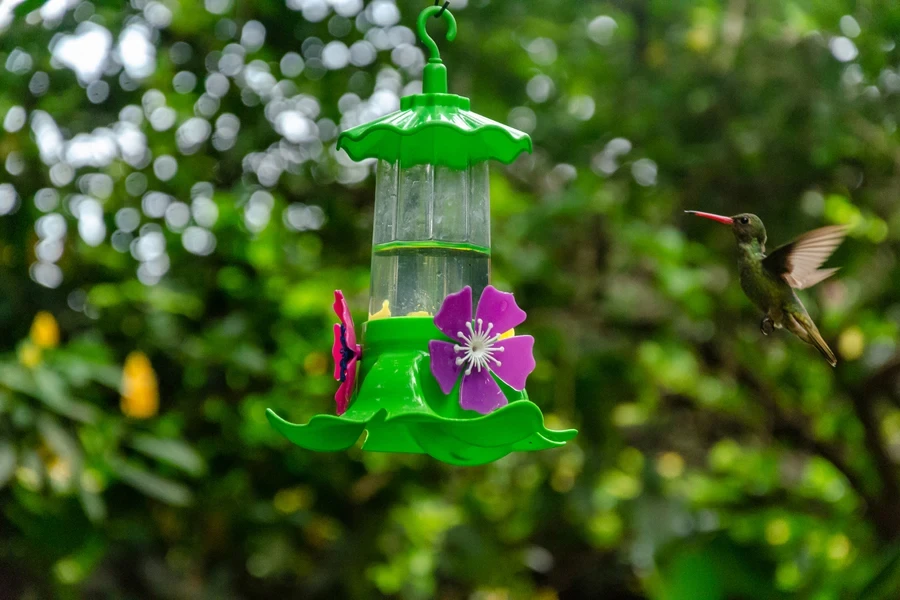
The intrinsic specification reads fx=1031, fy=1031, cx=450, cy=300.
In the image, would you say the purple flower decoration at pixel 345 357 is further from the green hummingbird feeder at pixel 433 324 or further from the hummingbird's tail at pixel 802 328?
the hummingbird's tail at pixel 802 328

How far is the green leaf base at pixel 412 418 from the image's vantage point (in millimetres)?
1725

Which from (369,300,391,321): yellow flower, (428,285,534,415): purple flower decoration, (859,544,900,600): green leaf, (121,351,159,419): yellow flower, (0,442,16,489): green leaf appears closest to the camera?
(428,285,534,415): purple flower decoration

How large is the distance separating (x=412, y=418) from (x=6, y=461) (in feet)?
5.83

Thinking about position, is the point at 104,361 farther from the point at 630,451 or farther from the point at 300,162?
the point at 630,451

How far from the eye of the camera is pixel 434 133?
212 centimetres

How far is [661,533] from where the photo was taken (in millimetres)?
4227

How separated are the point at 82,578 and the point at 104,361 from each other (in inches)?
37.4

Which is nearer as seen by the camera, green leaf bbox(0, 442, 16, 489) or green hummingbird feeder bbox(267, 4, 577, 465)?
green hummingbird feeder bbox(267, 4, 577, 465)

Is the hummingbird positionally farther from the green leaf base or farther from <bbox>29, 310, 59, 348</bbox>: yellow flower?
<bbox>29, 310, 59, 348</bbox>: yellow flower

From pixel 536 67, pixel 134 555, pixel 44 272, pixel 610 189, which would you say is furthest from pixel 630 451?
pixel 44 272

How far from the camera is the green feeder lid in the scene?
6.06ft

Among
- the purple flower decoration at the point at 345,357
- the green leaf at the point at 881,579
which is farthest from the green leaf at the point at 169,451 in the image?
the green leaf at the point at 881,579

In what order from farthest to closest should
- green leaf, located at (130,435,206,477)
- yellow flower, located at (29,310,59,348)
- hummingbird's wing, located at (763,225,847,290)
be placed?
green leaf, located at (130,435,206,477), yellow flower, located at (29,310,59,348), hummingbird's wing, located at (763,225,847,290)

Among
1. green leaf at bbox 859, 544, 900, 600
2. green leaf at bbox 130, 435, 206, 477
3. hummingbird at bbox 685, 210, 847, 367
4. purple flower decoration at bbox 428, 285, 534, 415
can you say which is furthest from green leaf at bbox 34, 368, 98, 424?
green leaf at bbox 859, 544, 900, 600
